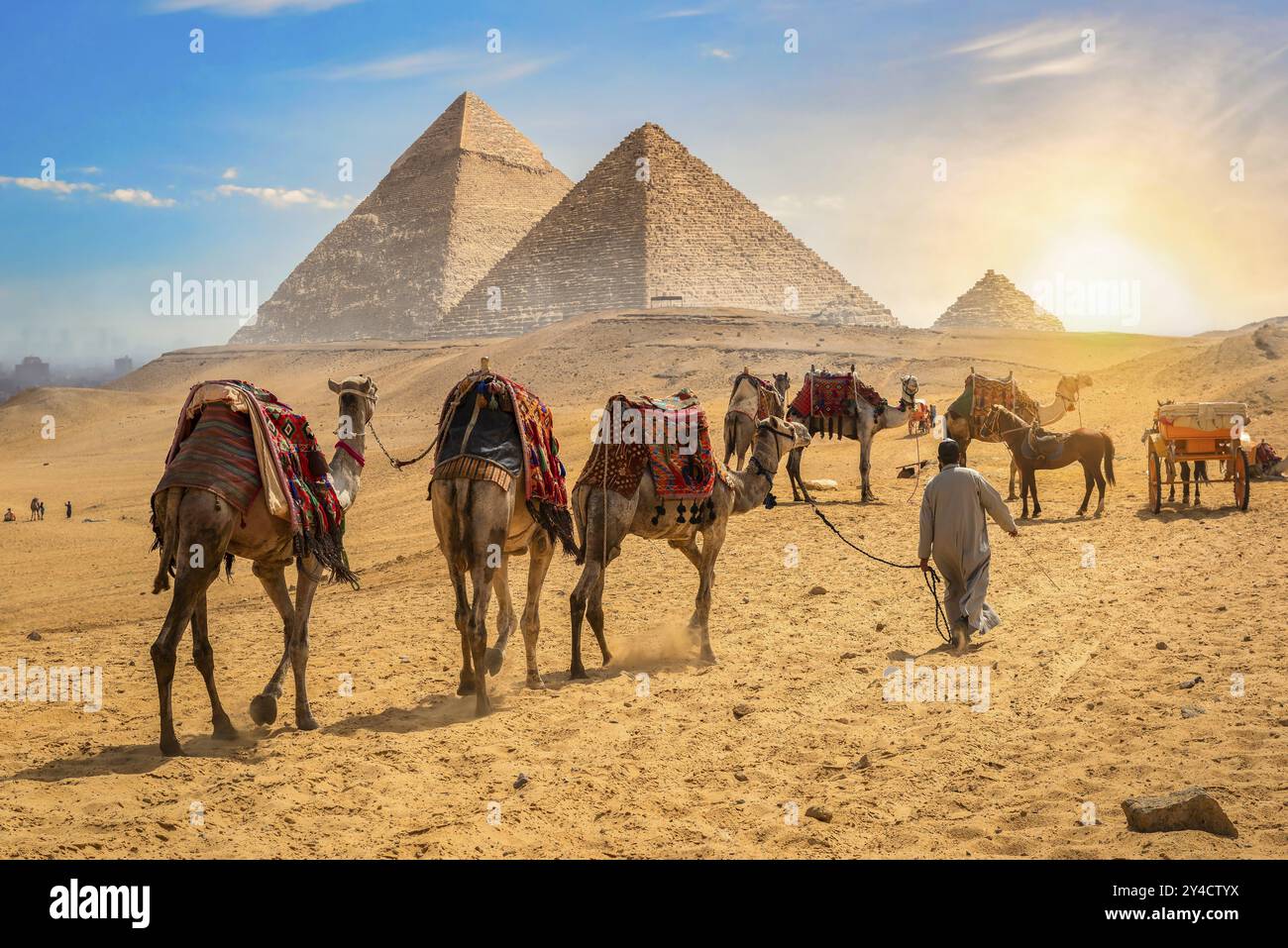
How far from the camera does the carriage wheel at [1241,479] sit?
41.4ft

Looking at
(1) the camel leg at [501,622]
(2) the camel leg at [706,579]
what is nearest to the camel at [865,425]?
(2) the camel leg at [706,579]

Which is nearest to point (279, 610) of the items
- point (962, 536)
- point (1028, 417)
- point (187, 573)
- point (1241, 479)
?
point (187, 573)

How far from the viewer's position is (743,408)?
1095cm

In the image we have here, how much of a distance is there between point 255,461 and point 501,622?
230 cm

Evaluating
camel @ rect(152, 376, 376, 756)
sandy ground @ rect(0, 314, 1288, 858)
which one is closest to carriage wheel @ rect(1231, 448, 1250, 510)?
sandy ground @ rect(0, 314, 1288, 858)

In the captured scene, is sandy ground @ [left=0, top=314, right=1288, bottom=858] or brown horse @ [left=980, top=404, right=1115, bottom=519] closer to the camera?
sandy ground @ [left=0, top=314, right=1288, bottom=858]

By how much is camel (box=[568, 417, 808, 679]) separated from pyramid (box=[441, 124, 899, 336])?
91.5 meters

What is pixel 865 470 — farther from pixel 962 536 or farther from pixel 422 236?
pixel 422 236

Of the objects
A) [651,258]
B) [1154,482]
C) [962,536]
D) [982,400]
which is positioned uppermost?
[651,258]

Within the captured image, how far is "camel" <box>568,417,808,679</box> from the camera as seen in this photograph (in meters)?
7.61

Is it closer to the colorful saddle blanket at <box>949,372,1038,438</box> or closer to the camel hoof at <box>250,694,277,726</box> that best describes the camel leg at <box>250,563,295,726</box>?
the camel hoof at <box>250,694,277,726</box>

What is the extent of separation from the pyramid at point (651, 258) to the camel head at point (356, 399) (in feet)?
303

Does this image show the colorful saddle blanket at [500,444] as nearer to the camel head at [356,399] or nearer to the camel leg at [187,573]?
the camel head at [356,399]
